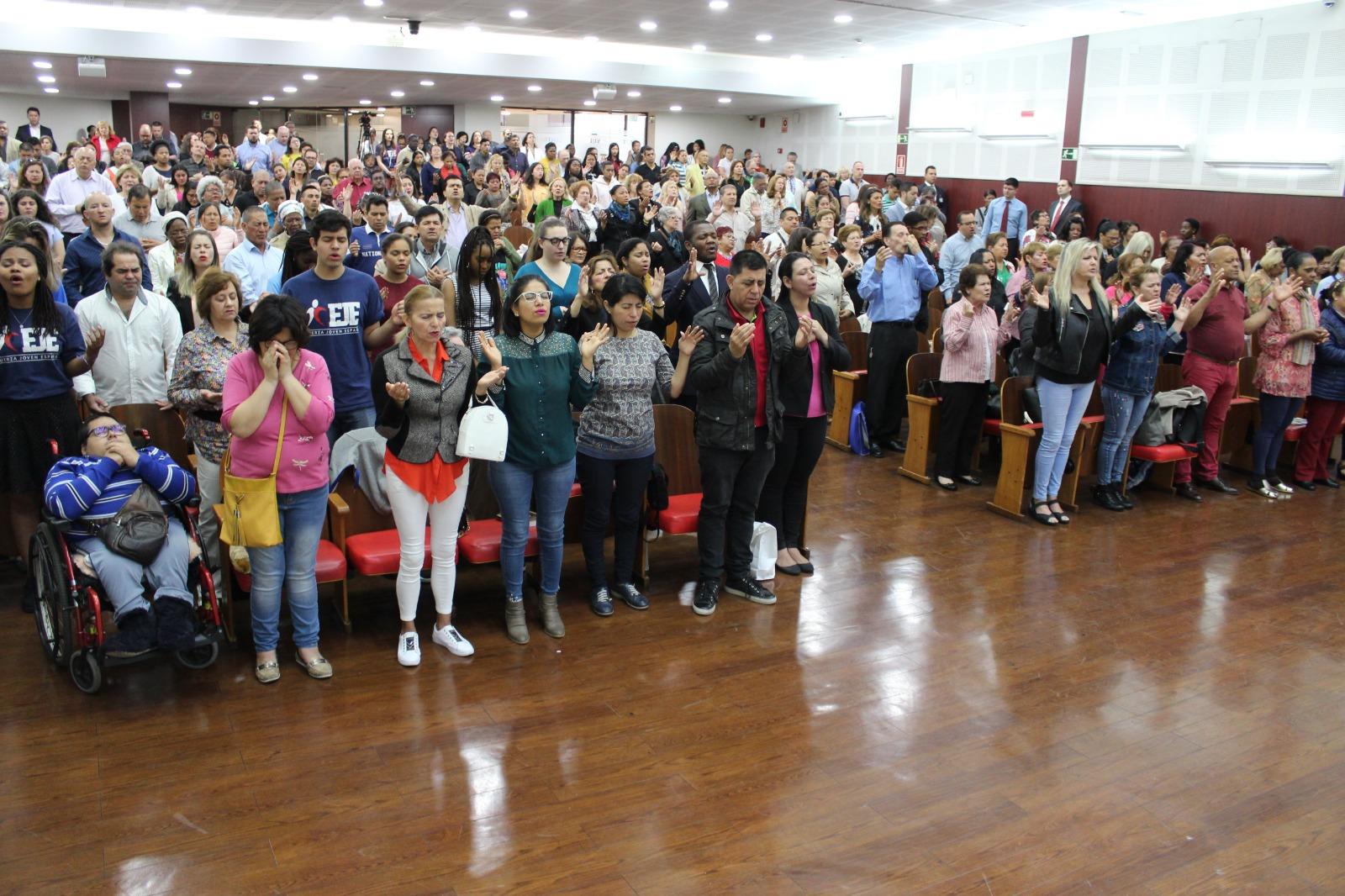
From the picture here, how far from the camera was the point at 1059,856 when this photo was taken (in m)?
2.93

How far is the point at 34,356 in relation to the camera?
13.3ft

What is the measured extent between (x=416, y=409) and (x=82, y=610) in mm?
1301

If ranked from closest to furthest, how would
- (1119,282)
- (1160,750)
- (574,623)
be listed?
(1160,750) < (574,623) < (1119,282)

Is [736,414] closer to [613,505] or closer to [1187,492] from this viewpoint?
[613,505]

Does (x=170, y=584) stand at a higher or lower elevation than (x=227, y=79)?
lower

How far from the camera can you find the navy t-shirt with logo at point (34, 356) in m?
4.01

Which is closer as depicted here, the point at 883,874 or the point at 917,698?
the point at 883,874

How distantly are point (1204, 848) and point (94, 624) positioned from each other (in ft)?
11.7

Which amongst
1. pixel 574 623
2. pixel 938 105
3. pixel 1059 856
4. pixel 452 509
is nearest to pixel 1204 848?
pixel 1059 856

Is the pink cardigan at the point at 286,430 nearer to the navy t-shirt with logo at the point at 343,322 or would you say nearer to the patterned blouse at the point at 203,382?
the patterned blouse at the point at 203,382

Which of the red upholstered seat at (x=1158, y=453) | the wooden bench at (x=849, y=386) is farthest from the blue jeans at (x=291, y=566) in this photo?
the red upholstered seat at (x=1158, y=453)

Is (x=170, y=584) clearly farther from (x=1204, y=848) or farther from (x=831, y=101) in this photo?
(x=831, y=101)

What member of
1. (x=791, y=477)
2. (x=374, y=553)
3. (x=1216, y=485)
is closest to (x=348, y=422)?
(x=374, y=553)

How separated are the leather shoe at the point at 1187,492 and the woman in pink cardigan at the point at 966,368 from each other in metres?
1.25
